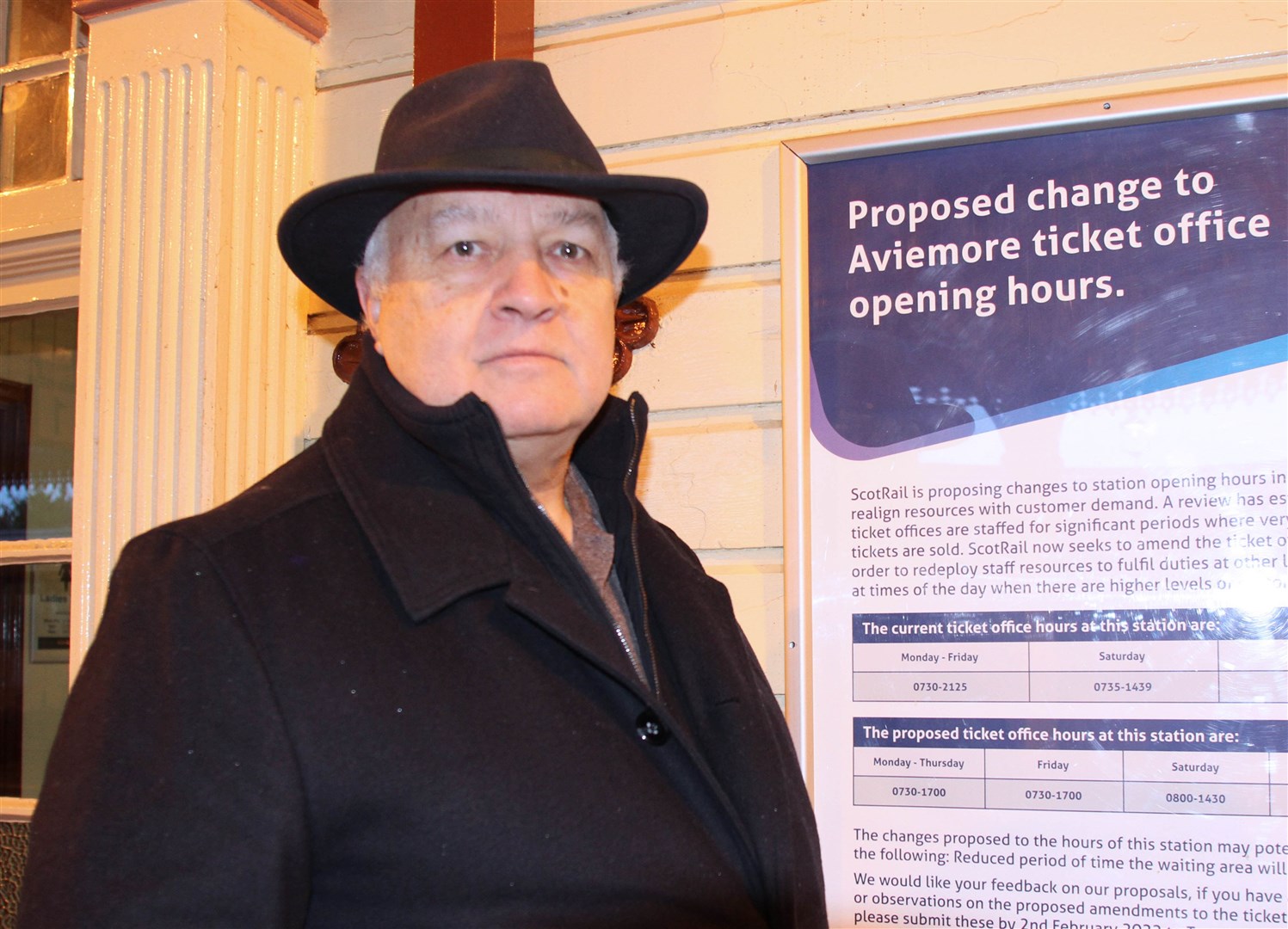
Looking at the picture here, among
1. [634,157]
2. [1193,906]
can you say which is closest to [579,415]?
[634,157]

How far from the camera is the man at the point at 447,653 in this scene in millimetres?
999

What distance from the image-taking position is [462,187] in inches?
51.2

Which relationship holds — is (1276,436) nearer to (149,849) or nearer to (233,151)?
(149,849)

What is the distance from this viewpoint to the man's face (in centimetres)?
131

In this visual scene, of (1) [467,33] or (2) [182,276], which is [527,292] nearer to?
(1) [467,33]

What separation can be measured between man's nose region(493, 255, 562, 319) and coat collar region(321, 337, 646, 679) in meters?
0.14

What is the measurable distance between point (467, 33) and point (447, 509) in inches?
42.2

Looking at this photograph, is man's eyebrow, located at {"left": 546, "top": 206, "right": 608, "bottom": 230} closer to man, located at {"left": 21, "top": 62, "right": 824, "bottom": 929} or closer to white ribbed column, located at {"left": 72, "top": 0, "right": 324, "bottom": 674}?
man, located at {"left": 21, "top": 62, "right": 824, "bottom": 929}

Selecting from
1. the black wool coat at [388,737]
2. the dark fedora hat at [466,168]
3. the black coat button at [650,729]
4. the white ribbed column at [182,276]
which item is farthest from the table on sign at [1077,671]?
the white ribbed column at [182,276]

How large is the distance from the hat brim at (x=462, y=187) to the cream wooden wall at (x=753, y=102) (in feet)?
0.99

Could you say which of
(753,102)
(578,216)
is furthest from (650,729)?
(753,102)

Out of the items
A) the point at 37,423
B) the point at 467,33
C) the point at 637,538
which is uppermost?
the point at 467,33

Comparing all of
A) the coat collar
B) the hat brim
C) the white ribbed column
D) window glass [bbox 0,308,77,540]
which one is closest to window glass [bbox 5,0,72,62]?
the white ribbed column

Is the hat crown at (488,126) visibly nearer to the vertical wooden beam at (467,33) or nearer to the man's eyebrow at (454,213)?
the man's eyebrow at (454,213)
